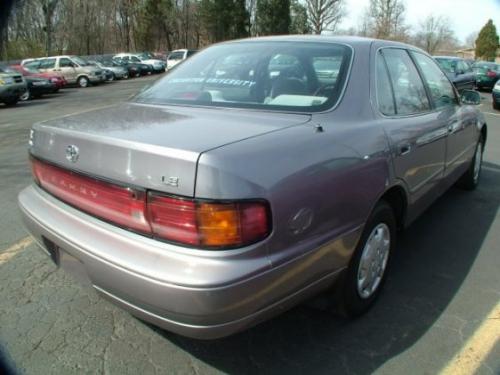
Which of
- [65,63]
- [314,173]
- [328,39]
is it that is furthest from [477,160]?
[65,63]

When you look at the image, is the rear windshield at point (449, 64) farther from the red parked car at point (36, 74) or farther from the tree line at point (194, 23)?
the tree line at point (194, 23)

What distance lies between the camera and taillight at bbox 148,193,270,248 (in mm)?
1881

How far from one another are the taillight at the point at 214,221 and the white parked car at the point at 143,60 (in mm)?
35605

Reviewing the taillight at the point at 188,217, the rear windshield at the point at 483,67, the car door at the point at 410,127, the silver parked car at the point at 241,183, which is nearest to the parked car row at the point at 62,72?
the car door at the point at 410,127

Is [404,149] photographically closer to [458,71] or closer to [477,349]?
[477,349]

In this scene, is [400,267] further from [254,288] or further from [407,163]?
[254,288]

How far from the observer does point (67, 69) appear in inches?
962

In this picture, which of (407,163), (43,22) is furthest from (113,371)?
(43,22)

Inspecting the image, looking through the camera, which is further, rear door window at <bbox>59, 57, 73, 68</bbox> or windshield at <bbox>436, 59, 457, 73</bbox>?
rear door window at <bbox>59, 57, 73, 68</bbox>

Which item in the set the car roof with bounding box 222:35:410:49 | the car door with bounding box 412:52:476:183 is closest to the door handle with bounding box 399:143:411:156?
the car roof with bounding box 222:35:410:49

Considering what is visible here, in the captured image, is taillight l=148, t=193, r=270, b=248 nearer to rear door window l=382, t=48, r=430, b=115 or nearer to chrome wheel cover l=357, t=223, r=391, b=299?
chrome wheel cover l=357, t=223, r=391, b=299

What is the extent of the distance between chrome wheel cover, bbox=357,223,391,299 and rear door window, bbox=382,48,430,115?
2.78ft

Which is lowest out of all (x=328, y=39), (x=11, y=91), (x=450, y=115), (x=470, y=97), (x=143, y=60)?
(x=11, y=91)

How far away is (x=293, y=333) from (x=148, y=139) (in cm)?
142
